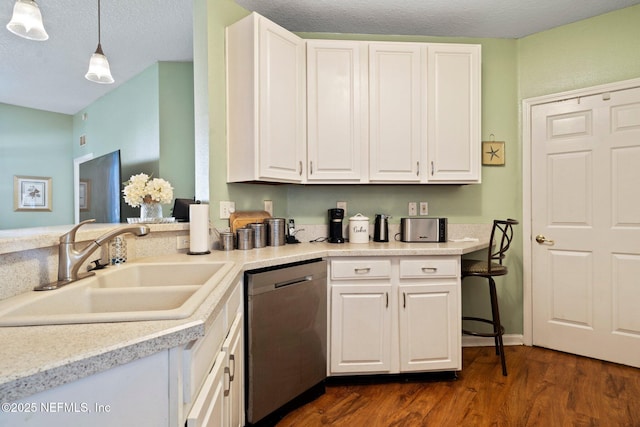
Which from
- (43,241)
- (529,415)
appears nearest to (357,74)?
(43,241)

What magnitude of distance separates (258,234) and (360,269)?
693mm

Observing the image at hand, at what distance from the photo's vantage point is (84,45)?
3064 millimetres

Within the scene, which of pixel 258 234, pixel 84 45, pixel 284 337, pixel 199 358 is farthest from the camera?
pixel 84 45

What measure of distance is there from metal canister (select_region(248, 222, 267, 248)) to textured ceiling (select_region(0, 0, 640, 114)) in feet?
5.02

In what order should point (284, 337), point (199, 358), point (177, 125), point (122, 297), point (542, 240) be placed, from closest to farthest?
1. point (199, 358)
2. point (122, 297)
3. point (284, 337)
4. point (542, 240)
5. point (177, 125)

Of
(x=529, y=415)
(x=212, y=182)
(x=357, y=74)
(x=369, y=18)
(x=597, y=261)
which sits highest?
(x=369, y=18)

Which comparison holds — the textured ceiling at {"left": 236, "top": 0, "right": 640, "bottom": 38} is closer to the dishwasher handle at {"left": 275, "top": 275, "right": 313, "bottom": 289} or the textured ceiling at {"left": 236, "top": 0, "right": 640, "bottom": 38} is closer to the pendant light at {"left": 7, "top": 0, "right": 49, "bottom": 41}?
the pendant light at {"left": 7, "top": 0, "right": 49, "bottom": 41}

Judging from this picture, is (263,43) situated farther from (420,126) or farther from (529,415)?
(529,415)

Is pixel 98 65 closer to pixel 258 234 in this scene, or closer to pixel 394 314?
pixel 258 234

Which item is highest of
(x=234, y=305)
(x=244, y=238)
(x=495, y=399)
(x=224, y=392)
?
(x=244, y=238)

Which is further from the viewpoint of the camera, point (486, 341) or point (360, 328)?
point (486, 341)

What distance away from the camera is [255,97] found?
86.4 inches

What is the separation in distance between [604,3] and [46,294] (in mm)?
3561

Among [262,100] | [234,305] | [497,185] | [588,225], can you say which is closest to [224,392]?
[234,305]
